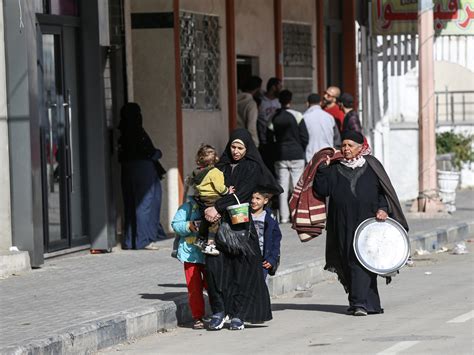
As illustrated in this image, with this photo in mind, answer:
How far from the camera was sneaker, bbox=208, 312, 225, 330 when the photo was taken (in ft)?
38.2

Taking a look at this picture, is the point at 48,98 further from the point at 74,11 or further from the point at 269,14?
the point at 269,14

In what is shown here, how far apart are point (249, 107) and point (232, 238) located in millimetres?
9310

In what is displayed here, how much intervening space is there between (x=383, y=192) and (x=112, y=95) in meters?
5.72

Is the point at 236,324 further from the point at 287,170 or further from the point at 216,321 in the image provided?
the point at 287,170

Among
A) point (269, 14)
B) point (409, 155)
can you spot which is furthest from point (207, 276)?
point (409, 155)

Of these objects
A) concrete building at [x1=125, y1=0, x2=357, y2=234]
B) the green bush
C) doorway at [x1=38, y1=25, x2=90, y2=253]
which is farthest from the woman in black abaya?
the green bush

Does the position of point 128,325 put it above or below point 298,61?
below

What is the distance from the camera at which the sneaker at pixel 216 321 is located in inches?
459

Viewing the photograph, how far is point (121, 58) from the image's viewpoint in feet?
57.9

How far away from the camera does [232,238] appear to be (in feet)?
37.9

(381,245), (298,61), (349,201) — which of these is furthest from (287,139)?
(381,245)

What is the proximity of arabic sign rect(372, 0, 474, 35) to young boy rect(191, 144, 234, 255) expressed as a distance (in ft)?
42.2

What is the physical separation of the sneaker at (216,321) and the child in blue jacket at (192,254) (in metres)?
0.31

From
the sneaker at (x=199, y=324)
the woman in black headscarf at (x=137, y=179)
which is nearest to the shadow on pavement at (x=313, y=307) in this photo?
the sneaker at (x=199, y=324)
